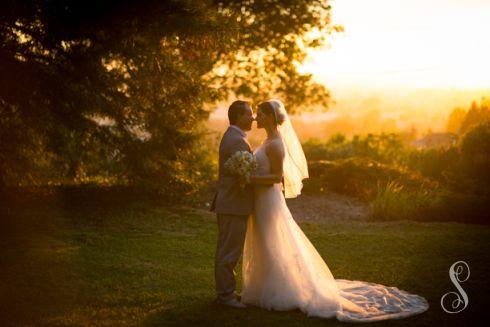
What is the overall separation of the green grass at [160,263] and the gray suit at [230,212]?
0.51m

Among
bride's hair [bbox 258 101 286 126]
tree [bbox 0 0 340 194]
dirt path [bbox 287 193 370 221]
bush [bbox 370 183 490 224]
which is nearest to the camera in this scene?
bride's hair [bbox 258 101 286 126]

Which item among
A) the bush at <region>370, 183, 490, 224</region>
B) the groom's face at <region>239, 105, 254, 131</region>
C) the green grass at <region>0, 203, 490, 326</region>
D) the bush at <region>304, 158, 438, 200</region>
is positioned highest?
the groom's face at <region>239, 105, 254, 131</region>

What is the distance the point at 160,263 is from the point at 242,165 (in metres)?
3.23

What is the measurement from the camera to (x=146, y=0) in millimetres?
8062

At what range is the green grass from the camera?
19.1ft

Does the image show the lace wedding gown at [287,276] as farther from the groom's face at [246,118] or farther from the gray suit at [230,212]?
the groom's face at [246,118]

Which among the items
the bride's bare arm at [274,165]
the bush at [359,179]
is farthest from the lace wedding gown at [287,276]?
the bush at [359,179]

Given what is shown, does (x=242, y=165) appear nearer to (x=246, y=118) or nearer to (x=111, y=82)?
(x=246, y=118)

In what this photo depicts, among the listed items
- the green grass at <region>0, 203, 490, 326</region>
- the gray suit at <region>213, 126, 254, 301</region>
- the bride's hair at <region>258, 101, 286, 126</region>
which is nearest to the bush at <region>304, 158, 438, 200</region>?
the green grass at <region>0, 203, 490, 326</region>

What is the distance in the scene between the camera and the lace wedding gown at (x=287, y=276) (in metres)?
5.90

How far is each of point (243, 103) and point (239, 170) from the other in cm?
80

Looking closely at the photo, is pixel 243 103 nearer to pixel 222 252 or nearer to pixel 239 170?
pixel 239 170

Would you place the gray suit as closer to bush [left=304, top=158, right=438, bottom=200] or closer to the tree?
the tree

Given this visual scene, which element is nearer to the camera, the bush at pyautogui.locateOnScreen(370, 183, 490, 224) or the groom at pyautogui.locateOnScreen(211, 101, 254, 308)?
the groom at pyautogui.locateOnScreen(211, 101, 254, 308)
